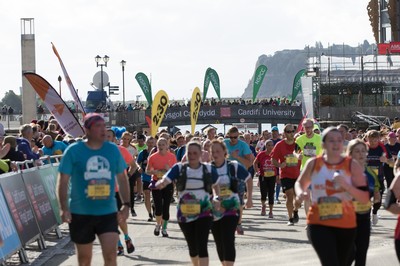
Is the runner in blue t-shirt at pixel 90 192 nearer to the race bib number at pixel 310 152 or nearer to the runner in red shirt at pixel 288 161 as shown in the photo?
the race bib number at pixel 310 152

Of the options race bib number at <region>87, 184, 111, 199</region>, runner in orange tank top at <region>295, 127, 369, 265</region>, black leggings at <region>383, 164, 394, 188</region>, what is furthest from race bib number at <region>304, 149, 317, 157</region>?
runner in orange tank top at <region>295, 127, 369, 265</region>

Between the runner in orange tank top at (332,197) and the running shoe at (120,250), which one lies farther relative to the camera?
the running shoe at (120,250)

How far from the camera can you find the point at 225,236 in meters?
11.2

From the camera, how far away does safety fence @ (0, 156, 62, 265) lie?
12969mm

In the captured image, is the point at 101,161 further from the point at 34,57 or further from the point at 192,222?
the point at 34,57

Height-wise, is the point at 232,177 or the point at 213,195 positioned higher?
the point at 232,177

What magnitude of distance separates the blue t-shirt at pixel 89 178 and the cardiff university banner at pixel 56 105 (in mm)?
12582

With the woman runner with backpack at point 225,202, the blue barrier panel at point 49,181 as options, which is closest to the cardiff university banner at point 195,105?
the blue barrier panel at point 49,181

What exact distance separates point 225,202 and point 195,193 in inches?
17.8

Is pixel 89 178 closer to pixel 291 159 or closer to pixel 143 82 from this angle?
pixel 291 159

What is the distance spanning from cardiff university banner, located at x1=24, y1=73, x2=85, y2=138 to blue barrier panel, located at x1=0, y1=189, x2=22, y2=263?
28.9ft

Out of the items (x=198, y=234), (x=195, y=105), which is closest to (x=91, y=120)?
(x=198, y=234)

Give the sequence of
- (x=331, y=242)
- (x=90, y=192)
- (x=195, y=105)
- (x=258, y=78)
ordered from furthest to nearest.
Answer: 1. (x=258, y=78)
2. (x=195, y=105)
3. (x=90, y=192)
4. (x=331, y=242)

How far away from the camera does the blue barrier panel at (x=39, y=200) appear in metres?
15.2
